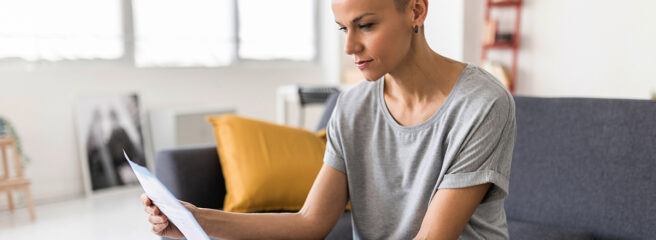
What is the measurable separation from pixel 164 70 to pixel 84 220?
1.41 meters

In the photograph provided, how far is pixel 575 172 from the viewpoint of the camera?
64.1 inches

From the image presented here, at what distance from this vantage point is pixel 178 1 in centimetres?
434

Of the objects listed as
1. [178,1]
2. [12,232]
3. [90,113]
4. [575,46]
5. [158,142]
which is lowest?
[12,232]

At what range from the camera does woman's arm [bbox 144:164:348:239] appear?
3.54 ft

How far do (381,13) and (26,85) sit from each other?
3.27 metres

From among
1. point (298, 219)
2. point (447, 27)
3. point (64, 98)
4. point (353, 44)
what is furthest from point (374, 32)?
point (64, 98)

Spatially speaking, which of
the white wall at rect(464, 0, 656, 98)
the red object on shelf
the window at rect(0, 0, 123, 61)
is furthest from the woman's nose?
the red object on shelf

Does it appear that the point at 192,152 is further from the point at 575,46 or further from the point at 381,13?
the point at 575,46

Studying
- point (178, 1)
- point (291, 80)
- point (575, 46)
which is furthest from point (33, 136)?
point (575, 46)

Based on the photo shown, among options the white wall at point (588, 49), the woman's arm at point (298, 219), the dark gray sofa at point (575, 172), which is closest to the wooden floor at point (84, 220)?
the dark gray sofa at point (575, 172)

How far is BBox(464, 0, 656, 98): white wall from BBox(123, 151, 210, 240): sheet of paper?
13.0 ft

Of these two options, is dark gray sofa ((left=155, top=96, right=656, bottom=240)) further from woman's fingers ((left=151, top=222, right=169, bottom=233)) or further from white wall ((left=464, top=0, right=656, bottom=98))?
→ white wall ((left=464, top=0, right=656, bottom=98))

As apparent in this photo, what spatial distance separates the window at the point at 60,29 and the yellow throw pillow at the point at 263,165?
2.25 metres

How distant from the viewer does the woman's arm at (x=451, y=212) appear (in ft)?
3.11
